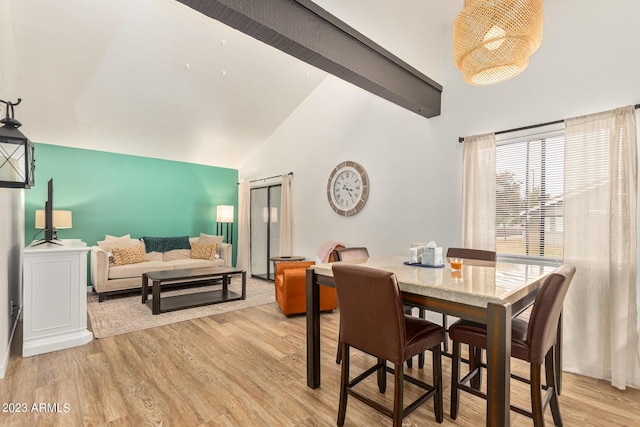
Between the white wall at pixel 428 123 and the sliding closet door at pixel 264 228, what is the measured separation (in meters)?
0.55

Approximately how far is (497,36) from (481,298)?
52.8 inches

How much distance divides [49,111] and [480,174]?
5518 mm

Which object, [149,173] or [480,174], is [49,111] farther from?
[480,174]

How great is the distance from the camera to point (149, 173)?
5.92 m

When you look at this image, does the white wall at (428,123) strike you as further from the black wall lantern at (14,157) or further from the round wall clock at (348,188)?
the black wall lantern at (14,157)

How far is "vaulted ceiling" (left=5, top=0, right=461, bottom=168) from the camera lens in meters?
3.17

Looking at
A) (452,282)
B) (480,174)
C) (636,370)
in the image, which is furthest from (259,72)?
(636,370)

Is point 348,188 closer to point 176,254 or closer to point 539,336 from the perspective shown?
point 539,336

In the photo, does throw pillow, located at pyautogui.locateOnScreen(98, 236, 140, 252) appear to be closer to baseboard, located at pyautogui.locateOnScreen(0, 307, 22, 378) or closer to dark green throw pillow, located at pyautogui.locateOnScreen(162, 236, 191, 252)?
dark green throw pillow, located at pyautogui.locateOnScreen(162, 236, 191, 252)

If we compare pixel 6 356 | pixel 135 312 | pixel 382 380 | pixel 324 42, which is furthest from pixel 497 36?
pixel 135 312

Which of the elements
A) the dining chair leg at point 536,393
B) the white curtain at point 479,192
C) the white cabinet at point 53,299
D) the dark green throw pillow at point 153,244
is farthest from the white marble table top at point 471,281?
the dark green throw pillow at point 153,244

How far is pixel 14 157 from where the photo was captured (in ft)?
6.09

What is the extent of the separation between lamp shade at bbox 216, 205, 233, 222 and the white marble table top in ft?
15.1

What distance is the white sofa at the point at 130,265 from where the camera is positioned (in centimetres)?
455
